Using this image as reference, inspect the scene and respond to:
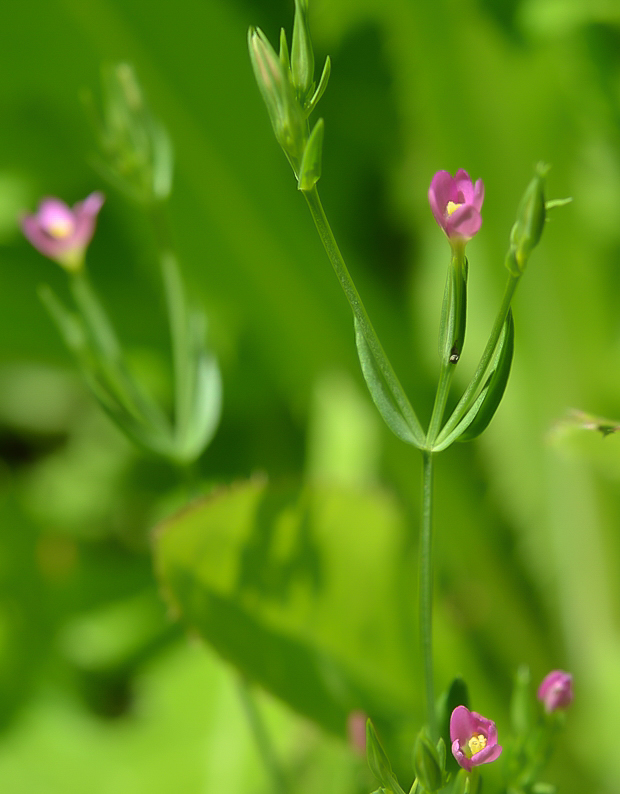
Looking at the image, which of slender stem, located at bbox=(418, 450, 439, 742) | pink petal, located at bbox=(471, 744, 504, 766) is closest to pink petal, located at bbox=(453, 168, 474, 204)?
slender stem, located at bbox=(418, 450, 439, 742)

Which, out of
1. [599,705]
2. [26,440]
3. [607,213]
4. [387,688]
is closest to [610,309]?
[607,213]

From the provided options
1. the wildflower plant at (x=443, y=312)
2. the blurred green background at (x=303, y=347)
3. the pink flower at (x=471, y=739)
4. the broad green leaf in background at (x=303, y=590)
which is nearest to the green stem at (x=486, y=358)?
the wildflower plant at (x=443, y=312)

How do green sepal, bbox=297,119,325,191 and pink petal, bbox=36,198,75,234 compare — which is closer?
green sepal, bbox=297,119,325,191

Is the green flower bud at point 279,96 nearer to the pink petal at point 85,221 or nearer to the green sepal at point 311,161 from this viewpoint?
the green sepal at point 311,161

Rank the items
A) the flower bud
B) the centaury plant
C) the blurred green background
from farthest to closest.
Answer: the blurred green background → the centaury plant → the flower bud

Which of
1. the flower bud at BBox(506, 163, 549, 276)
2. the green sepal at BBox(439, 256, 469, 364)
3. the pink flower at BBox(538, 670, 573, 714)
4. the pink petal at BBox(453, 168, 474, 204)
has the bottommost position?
the pink flower at BBox(538, 670, 573, 714)

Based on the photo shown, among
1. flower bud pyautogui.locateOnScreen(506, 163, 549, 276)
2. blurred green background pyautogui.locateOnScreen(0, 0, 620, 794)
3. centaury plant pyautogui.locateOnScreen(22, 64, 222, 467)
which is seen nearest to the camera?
flower bud pyautogui.locateOnScreen(506, 163, 549, 276)

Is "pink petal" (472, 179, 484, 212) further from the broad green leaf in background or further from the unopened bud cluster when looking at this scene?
the broad green leaf in background
